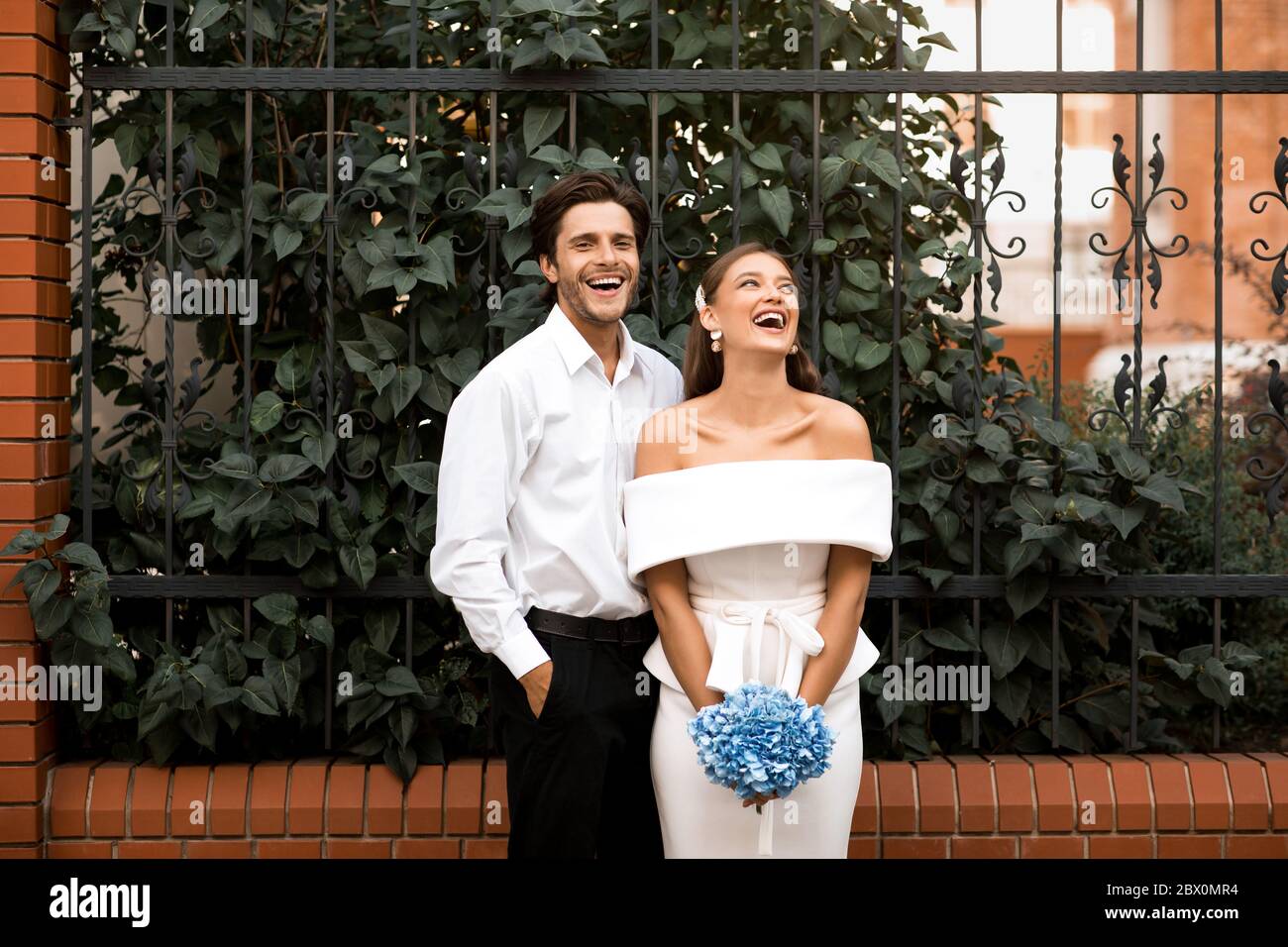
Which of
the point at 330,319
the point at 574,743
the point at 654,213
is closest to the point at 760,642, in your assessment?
the point at 574,743

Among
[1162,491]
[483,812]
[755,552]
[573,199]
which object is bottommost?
[483,812]

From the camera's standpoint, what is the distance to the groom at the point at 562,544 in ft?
8.61

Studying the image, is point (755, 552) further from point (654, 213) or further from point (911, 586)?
point (654, 213)

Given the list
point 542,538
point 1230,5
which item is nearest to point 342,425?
point 542,538

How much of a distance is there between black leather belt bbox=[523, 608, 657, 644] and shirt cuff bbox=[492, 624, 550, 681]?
111 millimetres

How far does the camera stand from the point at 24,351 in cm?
323

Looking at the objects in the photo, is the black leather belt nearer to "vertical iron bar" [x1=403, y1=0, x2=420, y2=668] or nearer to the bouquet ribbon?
the bouquet ribbon

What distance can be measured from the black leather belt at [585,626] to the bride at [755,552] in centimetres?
11

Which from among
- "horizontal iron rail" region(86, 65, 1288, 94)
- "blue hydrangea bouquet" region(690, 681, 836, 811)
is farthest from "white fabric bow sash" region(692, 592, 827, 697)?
"horizontal iron rail" region(86, 65, 1288, 94)

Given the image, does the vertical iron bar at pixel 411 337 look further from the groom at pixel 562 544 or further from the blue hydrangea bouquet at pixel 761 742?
the blue hydrangea bouquet at pixel 761 742

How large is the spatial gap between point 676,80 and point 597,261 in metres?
0.89

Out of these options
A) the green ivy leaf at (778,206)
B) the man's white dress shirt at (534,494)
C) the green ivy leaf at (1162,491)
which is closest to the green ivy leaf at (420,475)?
the man's white dress shirt at (534,494)

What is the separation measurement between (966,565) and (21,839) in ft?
8.70

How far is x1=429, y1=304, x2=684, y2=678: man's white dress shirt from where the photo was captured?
2.61m
